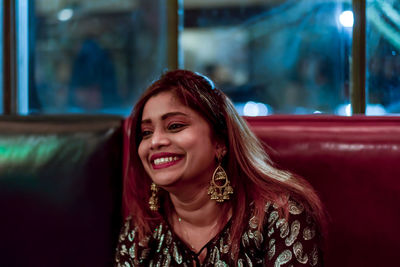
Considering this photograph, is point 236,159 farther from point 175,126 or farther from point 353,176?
point 353,176

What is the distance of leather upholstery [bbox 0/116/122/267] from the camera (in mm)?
1387

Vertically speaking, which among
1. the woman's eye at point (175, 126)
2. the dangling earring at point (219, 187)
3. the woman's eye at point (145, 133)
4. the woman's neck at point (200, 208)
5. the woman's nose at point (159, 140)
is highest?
the woman's eye at point (175, 126)

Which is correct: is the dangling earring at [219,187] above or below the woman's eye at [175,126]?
below

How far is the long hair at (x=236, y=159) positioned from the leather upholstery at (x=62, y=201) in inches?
5.9

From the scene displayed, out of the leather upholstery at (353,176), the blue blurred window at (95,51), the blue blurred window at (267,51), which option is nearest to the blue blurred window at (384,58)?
the blue blurred window at (267,51)

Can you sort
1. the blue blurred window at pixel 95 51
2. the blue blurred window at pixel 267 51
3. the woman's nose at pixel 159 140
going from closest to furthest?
the woman's nose at pixel 159 140 → the blue blurred window at pixel 267 51 → the blue blurred window at pixel 95 51

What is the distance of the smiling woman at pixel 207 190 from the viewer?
116 centimetres

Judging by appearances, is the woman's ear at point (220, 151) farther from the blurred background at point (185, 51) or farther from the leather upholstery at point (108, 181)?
the blurred background at point (185, 51)

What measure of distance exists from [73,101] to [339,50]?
2.23 m

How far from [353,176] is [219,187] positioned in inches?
15.6

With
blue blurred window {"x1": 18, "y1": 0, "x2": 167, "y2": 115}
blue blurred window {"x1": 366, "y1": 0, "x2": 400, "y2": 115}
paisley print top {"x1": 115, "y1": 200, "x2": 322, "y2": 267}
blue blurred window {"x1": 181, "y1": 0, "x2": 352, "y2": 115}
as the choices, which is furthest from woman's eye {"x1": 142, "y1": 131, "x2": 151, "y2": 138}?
blue blurred window {"x1": 18, "y1": 0, "x2": 167, "y2": 115}

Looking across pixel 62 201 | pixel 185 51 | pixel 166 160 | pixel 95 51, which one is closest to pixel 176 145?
pixel 166 160

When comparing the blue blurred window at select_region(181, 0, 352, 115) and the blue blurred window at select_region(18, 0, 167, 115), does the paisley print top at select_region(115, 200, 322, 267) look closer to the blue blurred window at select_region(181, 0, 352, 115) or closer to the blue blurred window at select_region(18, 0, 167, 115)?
the blue blurred window at select_region(181, 0, 352, 115)

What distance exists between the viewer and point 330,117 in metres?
1.36
